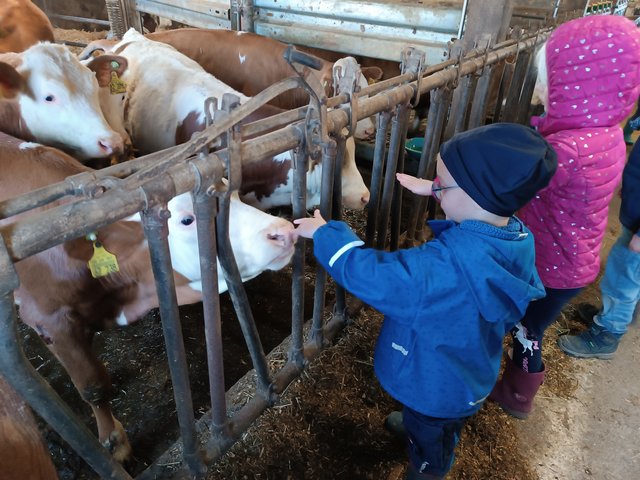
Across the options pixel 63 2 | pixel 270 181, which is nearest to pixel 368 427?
pixel 270 181

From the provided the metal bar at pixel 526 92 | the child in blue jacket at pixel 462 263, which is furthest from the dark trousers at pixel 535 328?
the metal bar at pixel 526 92

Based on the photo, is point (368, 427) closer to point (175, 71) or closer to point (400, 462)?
point (400, 462)

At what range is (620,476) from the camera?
219cm

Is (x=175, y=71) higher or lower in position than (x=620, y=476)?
higher

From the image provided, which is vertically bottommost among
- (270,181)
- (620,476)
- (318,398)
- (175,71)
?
(620,476)

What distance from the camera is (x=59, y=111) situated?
9.68ft

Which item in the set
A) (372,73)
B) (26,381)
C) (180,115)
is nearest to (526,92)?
(372,73)

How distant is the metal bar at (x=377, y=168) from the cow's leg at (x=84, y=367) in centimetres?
138

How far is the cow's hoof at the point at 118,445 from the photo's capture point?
2107mm

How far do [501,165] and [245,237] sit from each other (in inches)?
37.2

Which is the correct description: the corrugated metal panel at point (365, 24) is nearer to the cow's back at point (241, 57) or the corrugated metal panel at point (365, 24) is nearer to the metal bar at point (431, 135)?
the cow's back at point (241, 57)

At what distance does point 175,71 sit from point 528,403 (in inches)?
133

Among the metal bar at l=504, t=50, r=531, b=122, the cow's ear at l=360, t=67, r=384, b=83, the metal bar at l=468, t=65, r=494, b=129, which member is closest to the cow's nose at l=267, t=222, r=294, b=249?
the metal bar at l=468, t=65, r=494, b=129

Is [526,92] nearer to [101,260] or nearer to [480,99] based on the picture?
[480,99]
